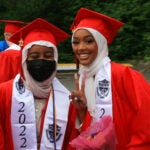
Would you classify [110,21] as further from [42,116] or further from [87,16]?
[42,116]

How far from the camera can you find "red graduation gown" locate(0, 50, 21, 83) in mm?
6719

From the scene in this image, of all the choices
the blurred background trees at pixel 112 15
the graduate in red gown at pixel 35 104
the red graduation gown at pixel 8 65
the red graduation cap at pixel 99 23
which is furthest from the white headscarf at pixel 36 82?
the blurred background trees at pixel 112 15

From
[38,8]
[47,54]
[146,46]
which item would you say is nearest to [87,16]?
[47,54]

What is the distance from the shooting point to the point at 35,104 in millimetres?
4320

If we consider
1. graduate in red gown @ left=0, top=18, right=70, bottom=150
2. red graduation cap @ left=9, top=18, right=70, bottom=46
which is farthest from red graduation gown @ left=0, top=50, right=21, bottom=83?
graduate in red gown @ left=0, top=18, right=70, bottom=150

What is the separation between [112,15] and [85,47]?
12.0 m

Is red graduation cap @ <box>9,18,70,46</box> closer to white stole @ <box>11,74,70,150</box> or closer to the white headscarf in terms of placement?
the white headscarf

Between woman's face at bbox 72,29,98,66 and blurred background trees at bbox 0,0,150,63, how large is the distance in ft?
34.8

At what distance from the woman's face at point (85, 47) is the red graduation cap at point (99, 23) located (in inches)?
3.8

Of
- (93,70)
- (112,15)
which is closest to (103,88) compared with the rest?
(93,70)

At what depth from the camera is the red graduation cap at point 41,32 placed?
14.6 feet

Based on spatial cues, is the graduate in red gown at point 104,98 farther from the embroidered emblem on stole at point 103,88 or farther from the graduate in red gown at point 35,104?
the graduate in red gown at point 35,104

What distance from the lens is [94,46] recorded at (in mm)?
4379

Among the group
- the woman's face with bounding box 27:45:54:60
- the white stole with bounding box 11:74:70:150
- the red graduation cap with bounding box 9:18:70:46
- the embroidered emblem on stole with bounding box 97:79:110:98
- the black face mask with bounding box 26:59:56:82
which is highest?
the red graduation cap with bounding box 9:18:70:46
